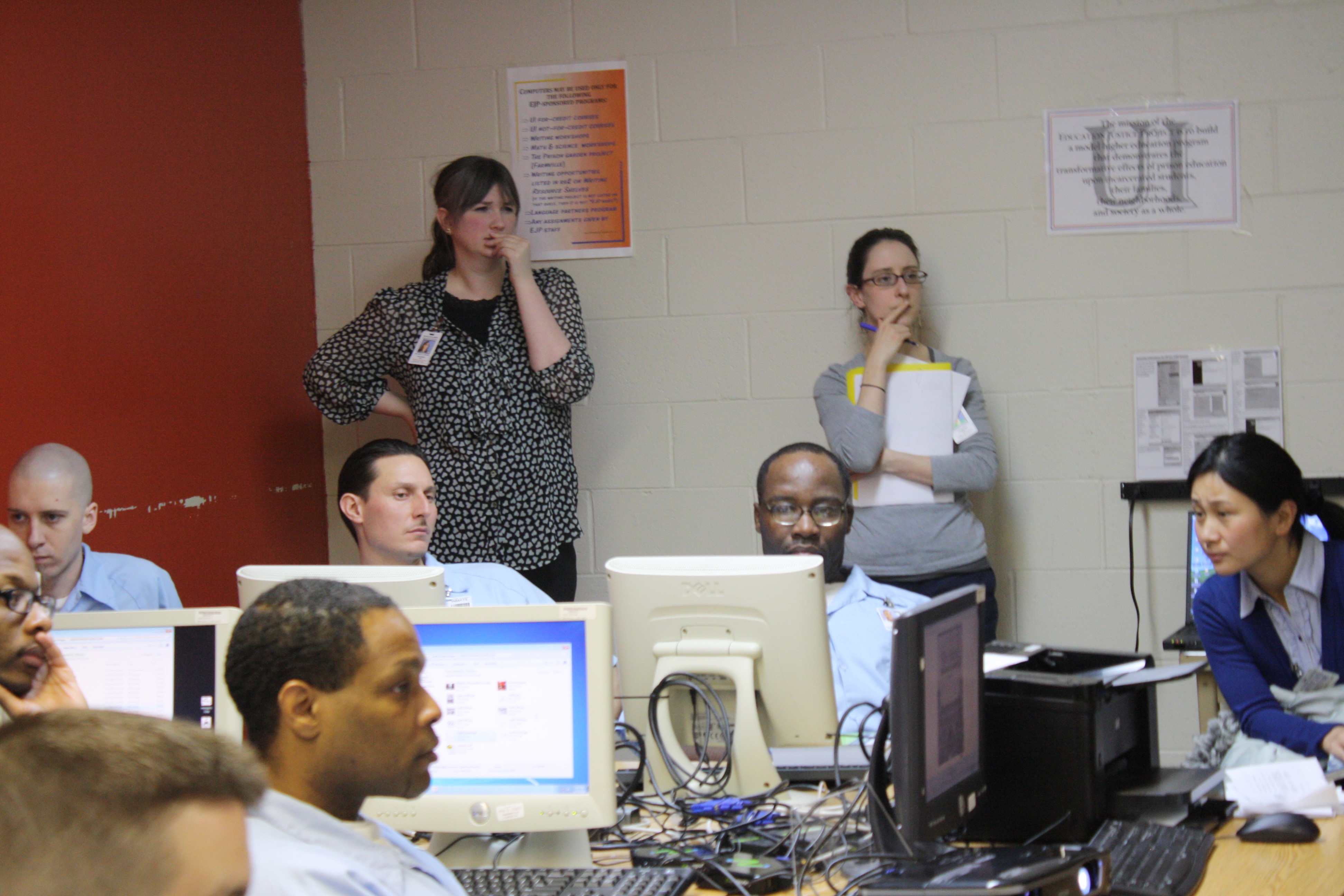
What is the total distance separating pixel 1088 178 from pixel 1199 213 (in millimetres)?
327

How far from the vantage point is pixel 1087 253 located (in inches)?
140

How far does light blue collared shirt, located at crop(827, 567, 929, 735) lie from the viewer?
237 cm

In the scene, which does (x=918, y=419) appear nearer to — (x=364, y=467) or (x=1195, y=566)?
(x=1195, y=566)

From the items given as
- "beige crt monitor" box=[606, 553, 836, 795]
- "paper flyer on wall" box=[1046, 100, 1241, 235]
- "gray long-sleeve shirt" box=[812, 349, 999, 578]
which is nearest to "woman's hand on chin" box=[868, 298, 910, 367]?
"gray long-sleeve shirt" box=[812, 349, 999, 578]

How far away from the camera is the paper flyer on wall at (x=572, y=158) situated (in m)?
3.75

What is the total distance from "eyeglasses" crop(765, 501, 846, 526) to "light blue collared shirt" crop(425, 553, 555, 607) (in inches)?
21.4

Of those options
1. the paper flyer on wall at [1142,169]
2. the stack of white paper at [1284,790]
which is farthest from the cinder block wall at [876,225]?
the stack of white paper at [1284,790]

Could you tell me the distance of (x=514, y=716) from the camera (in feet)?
5.58

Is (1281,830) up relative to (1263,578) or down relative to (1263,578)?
down

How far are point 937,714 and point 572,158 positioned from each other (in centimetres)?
258

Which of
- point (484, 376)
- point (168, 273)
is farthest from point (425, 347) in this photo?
point (168, 273)

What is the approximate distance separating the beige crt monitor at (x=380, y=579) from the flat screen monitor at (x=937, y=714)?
2.31 feet

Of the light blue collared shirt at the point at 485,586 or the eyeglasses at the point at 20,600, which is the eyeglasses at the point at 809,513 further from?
the eyeglasses at the point at 20,600

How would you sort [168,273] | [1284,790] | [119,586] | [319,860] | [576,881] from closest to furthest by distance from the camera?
1. [319,860]
2. [576,881]
3. [1284,790]
4. [119,586]
5. [168,273]
